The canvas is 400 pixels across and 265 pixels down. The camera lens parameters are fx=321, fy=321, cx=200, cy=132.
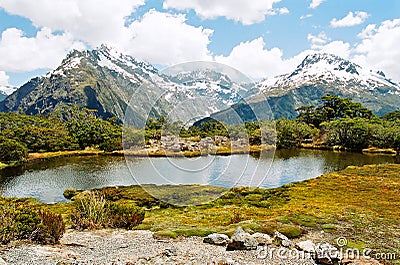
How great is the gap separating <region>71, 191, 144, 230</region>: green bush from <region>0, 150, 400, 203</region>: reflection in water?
2.48 meters

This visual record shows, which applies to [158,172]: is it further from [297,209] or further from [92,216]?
[297,209]

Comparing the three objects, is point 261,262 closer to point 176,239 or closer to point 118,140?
point 176,239

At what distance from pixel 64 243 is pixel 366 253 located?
1368 cm

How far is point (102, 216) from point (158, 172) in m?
4.30

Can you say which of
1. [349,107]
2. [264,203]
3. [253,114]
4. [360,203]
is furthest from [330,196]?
[349,107]

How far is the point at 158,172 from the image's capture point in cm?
2002

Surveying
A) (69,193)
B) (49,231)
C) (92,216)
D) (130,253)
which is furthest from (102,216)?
(69,193)

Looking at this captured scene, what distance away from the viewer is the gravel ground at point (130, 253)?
12.1 metres

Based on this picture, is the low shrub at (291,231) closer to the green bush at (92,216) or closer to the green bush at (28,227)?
the green bush at (92,216)

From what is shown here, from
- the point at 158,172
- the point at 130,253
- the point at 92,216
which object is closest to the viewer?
the point at 130,253

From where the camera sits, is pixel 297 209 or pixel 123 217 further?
pixel 297 209

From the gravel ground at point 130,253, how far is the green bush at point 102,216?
9.74 ft

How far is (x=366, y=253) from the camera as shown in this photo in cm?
1425

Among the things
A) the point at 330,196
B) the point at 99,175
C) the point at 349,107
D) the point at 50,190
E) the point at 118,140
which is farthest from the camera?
the point at 349,107
